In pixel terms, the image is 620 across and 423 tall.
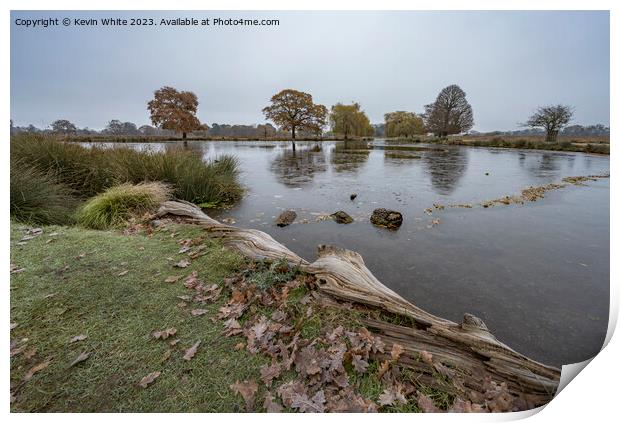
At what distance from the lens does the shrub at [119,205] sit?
4.46 meters

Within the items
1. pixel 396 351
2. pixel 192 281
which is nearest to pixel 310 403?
pixel 396 351

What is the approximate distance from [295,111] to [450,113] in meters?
28.6

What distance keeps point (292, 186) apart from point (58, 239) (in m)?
6.24

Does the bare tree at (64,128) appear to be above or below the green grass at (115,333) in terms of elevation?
above

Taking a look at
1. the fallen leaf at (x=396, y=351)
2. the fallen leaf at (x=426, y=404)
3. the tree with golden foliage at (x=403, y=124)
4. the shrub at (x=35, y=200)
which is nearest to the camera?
the fallen leaf at (x=426, y=404)

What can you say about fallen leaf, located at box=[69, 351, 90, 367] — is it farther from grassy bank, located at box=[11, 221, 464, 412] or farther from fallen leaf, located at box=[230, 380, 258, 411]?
fallen leaf, located at box=[230, 380, 258, 411]

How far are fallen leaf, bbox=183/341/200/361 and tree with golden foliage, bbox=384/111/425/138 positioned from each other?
177 feet

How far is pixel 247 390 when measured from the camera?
1.54 meters

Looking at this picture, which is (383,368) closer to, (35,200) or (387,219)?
(387,219)

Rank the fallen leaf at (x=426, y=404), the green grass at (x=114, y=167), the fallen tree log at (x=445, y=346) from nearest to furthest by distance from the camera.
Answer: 1. the fallen leaf at (x=426, y=404)
2. the fallen tree log at (x=445, y=346)
3. the green grass at (x=114, y=167)

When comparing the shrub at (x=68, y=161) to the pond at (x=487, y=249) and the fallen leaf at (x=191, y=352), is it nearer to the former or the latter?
the pond at (x=487, y=249)

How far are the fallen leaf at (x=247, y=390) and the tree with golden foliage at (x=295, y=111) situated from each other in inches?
703

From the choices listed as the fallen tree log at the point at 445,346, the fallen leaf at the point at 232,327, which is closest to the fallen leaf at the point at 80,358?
the fallen leaf at the point at 232,327

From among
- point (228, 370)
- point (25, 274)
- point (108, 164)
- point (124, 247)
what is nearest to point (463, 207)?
point (228, 370)
